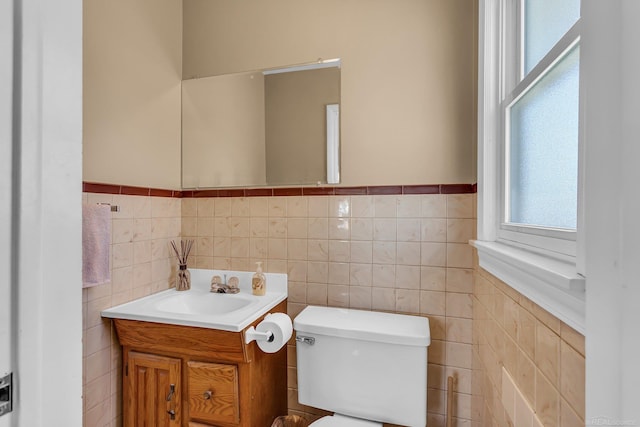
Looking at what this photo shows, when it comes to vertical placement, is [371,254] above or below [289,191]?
below

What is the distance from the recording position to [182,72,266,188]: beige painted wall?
1602mm

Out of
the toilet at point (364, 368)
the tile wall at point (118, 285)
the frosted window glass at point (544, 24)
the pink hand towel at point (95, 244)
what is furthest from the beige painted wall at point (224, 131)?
the frosted window glass at point (544, 24)

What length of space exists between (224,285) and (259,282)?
0.22m

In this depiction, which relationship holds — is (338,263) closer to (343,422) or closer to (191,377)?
(343,422)

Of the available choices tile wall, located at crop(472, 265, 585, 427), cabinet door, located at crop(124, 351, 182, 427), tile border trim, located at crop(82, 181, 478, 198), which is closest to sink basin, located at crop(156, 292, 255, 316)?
cabinet door, located at crop(124, 351, 182, 427)

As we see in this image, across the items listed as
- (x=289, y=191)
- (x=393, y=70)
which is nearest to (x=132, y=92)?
(x=289, y=191)

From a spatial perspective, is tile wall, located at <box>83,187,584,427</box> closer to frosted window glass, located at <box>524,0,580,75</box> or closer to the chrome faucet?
the chrome faucet

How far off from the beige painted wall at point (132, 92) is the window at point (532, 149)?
1480 mm

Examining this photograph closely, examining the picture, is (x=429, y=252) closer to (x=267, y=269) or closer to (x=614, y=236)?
(x=267, y=269)

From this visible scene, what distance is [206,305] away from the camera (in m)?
1.54

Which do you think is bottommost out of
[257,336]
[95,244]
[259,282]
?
[257,336]

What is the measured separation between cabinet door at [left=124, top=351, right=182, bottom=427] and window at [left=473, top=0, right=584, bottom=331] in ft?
4.30
